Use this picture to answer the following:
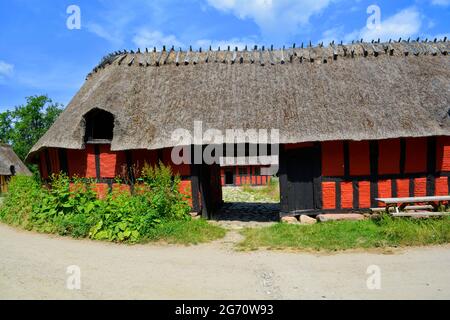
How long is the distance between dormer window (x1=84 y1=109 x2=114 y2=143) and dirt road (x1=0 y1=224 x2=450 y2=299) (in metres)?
3.94

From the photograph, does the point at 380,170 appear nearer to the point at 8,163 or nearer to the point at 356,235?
the point at 356,235

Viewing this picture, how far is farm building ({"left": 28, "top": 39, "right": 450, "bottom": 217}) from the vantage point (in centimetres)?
1009

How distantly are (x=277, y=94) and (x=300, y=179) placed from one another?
2991 millimetres

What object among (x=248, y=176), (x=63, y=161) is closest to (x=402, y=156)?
(x=63, y=161)

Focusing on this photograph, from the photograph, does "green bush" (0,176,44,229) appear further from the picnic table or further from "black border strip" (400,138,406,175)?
"black border strip" (400,138,406,175)

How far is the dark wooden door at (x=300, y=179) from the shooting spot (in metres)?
10.2

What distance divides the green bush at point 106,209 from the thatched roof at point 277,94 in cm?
131

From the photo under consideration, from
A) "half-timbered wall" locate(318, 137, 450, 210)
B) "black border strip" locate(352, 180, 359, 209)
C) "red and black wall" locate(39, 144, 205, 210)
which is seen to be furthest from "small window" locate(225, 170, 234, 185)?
"black border strip" locate(352, 180, 359, 209)

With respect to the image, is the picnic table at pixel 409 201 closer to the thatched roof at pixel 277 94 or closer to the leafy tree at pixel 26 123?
the thatched roof at pixel 277 94

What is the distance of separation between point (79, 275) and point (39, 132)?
4136 centimetres

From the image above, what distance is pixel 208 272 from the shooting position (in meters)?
6.20

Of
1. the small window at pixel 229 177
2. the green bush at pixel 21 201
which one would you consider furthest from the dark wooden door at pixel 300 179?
the small window at pixel 229 177
